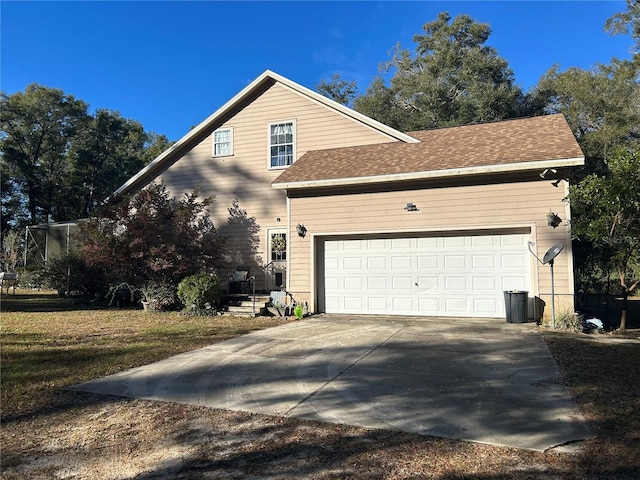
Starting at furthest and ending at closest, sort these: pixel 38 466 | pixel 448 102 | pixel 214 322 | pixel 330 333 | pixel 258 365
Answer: pixel 448 102 < pixel 214 322 < pixel 330 333 < pixel 258 365 < pixel 38 466

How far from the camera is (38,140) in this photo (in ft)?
108

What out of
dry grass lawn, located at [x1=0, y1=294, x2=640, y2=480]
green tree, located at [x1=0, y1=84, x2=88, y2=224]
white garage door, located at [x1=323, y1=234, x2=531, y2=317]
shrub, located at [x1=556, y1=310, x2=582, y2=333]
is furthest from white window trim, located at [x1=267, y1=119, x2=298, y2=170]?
green tree, located at [x1=0, y1=84, x2=88, y2=224]

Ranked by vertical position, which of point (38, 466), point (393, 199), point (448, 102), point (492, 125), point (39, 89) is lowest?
point (38, 466)

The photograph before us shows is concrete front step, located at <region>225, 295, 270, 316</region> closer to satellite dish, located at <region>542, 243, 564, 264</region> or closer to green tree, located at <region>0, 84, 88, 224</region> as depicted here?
satellite dish, located at <region>542, 243, 564, 264</region>

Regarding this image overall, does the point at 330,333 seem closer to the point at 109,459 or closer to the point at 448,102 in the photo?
the point at 109,459

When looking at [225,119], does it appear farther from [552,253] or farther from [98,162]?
[98,162]

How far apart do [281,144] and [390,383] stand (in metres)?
11.2

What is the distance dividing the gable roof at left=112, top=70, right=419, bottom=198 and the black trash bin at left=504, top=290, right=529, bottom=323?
589cm

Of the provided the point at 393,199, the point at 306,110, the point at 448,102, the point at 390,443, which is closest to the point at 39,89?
the point at 306,110

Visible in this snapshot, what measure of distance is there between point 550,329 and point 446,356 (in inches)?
154

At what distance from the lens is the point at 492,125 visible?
45.4 feet

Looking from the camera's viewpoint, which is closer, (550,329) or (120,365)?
(120,365)

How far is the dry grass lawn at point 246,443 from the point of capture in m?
3.17

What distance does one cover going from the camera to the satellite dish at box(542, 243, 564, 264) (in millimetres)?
9148
